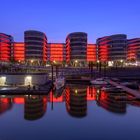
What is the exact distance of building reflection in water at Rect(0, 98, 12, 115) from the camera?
46812mm

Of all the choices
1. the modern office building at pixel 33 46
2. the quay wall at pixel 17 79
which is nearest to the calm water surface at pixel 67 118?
the quay wall at pixel 17 79

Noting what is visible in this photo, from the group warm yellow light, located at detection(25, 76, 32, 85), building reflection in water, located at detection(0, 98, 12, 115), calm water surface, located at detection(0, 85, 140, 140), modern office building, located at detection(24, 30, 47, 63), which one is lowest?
calm water surface, located at detection(0, 85, 140, 140)

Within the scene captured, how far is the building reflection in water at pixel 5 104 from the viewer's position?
4681cm

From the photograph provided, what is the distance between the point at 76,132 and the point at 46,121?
7.39 meters

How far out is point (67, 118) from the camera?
136ft

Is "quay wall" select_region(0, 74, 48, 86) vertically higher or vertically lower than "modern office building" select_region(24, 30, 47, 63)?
lower

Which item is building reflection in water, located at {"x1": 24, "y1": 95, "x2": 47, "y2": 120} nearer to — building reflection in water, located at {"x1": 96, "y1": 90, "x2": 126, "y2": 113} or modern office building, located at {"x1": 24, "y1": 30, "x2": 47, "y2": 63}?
building reflection in water, located at {"x1": 96, "y1": 90, "x2": 126, "y2": 113}

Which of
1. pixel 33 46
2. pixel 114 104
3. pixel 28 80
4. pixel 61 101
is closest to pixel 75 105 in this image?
pixel 61 101

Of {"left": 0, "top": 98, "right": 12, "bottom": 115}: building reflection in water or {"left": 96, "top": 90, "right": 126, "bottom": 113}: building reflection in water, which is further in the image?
{"left": 0, "top": 98, "right": 12, "bottom": 115}: building reflection in water

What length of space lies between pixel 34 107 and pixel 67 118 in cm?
999

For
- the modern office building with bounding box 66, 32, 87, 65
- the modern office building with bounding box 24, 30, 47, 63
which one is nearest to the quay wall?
the modern office building with bounding box 24, 30, 47, 63

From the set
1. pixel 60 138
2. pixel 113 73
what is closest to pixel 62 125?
pixel 60 138

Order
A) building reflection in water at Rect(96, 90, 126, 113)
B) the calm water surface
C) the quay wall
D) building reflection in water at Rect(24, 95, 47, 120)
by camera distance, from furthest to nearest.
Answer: the quay wall → building reflection in water at Rect(96, 90, 126, 113) → building reflection in water at Rect(24, 95, 47, 120) → the calm water surface

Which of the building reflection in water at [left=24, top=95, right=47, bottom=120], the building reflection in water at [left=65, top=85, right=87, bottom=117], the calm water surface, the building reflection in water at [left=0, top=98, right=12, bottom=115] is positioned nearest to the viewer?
the calm water surface
